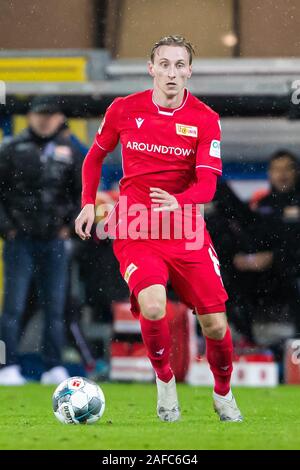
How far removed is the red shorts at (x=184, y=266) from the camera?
7.23 meters

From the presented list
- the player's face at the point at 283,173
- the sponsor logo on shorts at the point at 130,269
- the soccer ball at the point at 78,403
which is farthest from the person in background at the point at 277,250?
the soccer ball at the point at 78,403

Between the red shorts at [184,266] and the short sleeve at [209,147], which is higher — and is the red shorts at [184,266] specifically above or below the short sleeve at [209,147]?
below

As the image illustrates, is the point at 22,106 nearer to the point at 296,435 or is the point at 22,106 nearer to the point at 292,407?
the point at 292,407

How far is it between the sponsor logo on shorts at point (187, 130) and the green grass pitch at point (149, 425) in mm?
1537

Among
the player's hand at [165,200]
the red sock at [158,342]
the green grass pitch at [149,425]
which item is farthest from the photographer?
the red sock at [158,342]

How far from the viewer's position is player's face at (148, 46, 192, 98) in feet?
24.4

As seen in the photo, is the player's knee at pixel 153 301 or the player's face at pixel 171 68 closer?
the player's knee at pixel 153 301

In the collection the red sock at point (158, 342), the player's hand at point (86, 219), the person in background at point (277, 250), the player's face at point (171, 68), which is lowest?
the person in background at point (277, 250)

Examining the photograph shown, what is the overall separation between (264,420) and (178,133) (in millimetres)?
1645

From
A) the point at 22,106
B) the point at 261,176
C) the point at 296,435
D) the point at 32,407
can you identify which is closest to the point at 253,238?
the point at 261,176

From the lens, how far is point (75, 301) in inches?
442

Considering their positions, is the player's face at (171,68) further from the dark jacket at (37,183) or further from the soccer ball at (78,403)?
the dark jacket at (37,183)

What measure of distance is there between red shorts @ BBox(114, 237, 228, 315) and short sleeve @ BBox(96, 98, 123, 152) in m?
0.64

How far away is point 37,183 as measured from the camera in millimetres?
10797
